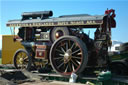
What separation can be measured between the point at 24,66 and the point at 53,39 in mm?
2133

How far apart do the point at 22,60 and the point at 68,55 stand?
9.16 ft

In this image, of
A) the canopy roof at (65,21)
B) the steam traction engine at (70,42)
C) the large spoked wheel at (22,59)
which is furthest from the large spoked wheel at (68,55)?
the large spoked wheel at (22,59)

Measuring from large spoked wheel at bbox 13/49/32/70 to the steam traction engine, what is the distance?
0.04 meters

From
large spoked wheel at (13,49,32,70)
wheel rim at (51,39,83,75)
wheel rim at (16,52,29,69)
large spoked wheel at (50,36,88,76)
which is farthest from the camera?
wheel rim at (16,52,29,69)

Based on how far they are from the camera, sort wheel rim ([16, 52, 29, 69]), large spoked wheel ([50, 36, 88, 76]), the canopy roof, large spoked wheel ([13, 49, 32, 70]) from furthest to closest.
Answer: wheel rim ([16, 52, 29, 69]) → large spoked wheel ([13, 49, 32, 70]) → the canopy roof → large spoked wheel ([50, 36, 88, 76])

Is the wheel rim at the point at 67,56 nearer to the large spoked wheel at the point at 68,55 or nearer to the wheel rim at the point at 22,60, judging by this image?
the large spoked wheel at the point at 68,55

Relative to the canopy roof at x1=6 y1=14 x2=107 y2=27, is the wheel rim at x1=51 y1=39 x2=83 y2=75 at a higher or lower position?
lower

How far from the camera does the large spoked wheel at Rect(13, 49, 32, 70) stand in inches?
329

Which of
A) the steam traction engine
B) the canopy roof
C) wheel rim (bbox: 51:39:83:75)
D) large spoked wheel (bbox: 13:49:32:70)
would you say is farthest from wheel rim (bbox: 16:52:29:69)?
wheel rim (bbox: 51:39:83:75)

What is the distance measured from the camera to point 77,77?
6539mm

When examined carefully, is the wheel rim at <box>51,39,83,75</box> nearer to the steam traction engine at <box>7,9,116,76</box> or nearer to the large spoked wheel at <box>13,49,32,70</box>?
the steam traction engine at <box>7,9,116,76</box>

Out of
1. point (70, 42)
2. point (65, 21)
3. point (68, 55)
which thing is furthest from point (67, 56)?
point (65, 21)

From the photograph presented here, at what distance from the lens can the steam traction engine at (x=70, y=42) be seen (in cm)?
673

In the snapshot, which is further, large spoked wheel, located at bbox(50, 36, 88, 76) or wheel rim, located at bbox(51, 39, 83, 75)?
wheel rim, located at bbox(51, 39, 83, 75)
